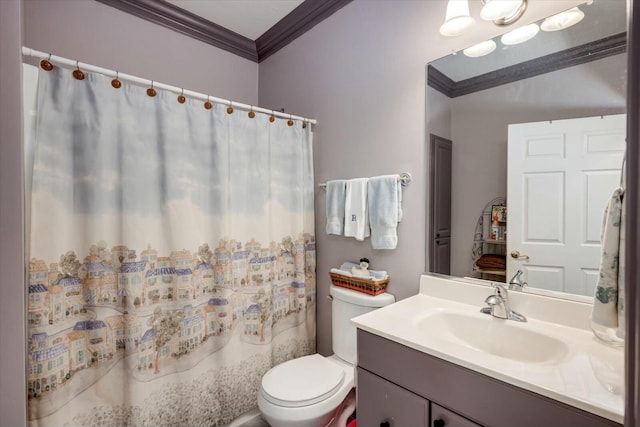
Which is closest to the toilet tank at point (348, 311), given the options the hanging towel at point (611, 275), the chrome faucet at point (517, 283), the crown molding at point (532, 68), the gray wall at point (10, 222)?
the chrome faucet at point (517, 283)

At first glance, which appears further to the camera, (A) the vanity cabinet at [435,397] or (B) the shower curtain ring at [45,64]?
(B) the shower curtain ring at [45,64]

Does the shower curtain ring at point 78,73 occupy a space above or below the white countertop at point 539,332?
above

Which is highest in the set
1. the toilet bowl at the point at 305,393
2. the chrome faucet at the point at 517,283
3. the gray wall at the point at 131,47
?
the gray wall at the point at 131,47

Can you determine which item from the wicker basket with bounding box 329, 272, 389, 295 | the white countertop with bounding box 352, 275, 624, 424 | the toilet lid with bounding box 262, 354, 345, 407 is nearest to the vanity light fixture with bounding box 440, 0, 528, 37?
the white countertop with bounding box 352, 275, 624, 424

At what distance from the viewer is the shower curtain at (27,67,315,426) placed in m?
1.17

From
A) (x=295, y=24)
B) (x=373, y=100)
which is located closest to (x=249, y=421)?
(x=373, y=100)

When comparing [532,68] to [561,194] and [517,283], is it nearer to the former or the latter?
[561,194]

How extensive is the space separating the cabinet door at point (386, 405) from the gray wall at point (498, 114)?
608 millimetres

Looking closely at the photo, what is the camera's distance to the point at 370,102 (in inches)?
64.3

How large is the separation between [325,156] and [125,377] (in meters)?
1.58

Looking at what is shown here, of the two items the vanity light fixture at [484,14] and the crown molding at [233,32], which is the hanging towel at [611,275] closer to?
the vanity light fixture at [484,14]

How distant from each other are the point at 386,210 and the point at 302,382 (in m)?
0.94

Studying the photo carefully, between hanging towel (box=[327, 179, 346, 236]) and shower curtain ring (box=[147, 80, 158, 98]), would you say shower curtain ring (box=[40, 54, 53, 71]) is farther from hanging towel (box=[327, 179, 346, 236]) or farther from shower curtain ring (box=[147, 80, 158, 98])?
hanging towel (box=[327, 179, 346, 236])

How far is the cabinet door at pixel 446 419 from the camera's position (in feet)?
2.73
